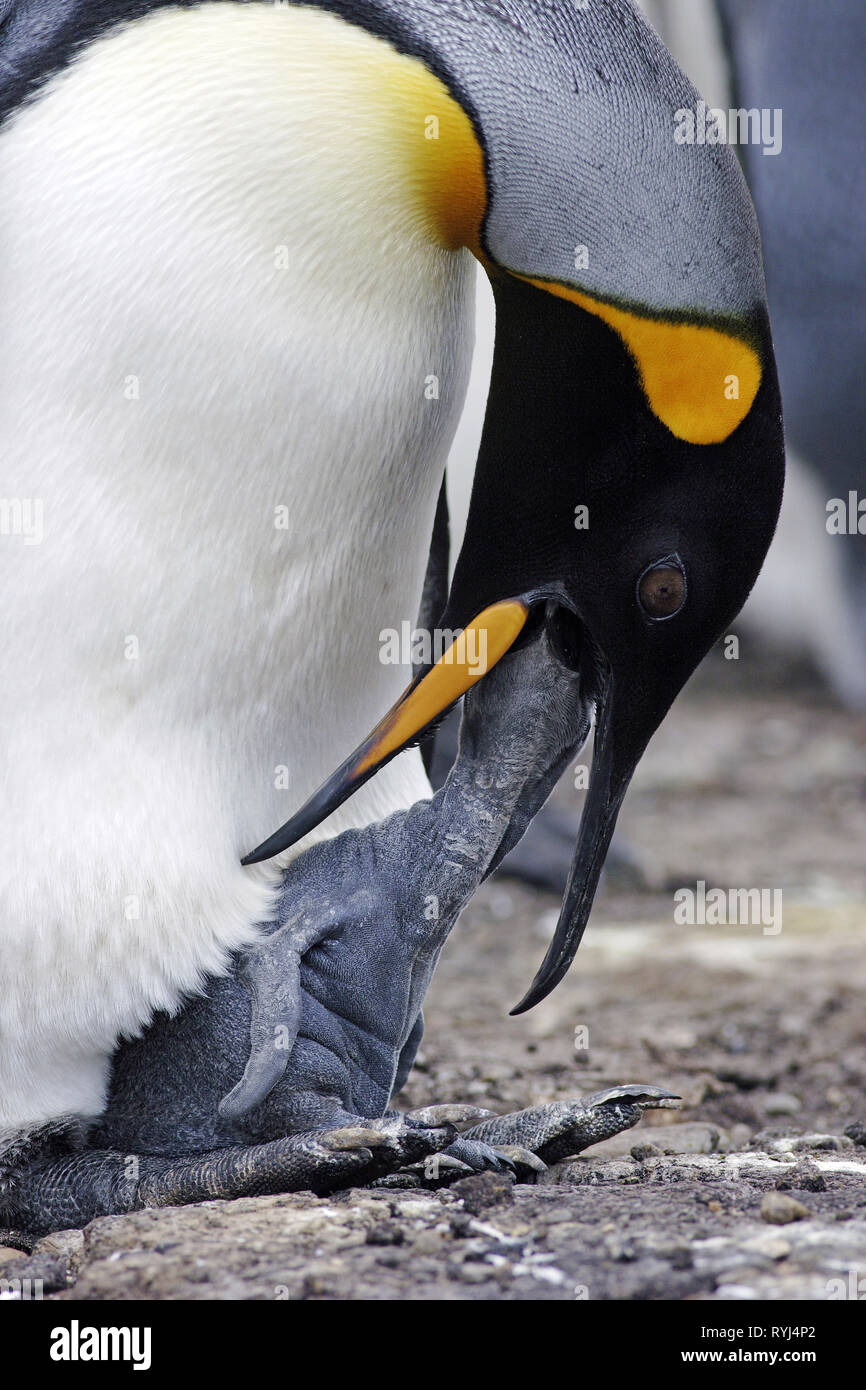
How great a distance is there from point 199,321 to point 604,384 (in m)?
0.60

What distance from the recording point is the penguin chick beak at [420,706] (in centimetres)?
255

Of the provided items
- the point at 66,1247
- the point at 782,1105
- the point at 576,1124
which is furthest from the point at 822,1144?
the point at 66,1247

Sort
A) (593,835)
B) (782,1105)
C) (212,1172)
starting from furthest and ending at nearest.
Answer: (782,1105), (593,835), (212,1172)

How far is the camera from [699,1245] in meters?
2.01

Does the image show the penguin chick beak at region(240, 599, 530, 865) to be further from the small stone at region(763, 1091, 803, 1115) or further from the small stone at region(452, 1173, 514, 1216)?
the small stone at region(763, 1091, 803, 1115)

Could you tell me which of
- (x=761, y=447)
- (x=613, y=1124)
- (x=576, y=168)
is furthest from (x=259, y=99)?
(x=613, y=1124)

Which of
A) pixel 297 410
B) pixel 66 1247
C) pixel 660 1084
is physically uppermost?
pixel 297 410

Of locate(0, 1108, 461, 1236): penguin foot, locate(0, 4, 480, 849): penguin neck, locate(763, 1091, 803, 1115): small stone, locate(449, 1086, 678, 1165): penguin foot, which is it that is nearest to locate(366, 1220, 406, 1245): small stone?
locate(0, 1108, 461, 1236): penguin foot

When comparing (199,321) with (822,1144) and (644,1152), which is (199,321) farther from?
(822,1144)

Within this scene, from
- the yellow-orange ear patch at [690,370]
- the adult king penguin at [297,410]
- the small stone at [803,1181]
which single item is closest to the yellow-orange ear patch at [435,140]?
the adult king penguin at [297,410]

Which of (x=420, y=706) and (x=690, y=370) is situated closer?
(x=690, y=370)

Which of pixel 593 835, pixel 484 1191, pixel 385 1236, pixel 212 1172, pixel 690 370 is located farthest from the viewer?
pixel 593 835

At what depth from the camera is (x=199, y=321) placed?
8.01 feet
